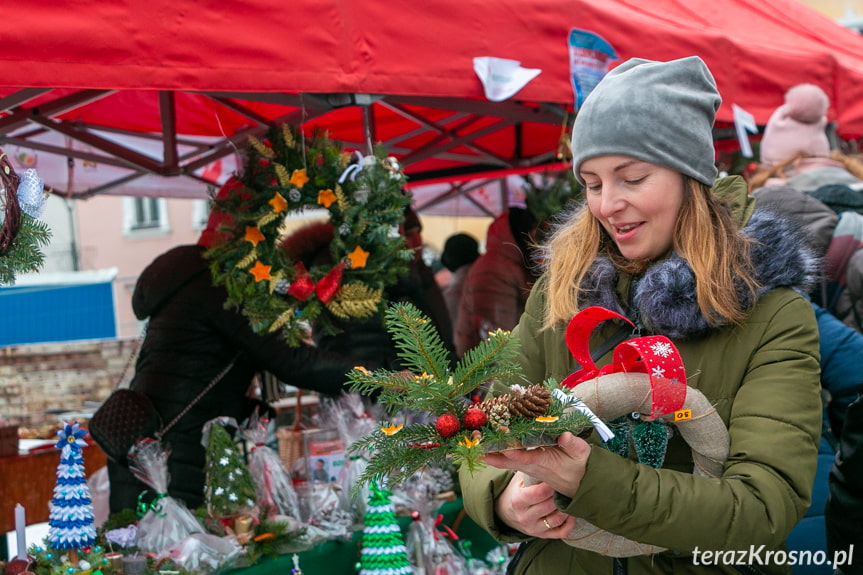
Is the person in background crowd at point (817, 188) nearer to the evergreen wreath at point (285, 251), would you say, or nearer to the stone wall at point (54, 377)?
the evergreen wreath at point (285, 251)

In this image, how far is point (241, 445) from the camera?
11.6ft

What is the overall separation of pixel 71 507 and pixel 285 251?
3.56 feet

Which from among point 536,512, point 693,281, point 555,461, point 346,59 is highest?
point 346,59

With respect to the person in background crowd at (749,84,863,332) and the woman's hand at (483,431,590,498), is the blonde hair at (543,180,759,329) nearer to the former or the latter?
the woman's hand at (483,431,590,498)

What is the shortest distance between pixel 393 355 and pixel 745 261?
2.26 metres

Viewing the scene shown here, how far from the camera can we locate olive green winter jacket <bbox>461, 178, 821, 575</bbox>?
4.41ft

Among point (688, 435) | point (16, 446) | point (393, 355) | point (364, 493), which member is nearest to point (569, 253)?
point (688, 435)

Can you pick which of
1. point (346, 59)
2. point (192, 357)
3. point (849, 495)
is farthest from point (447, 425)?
point (192, 357)

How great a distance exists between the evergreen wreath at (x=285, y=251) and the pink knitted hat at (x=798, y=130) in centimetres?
187

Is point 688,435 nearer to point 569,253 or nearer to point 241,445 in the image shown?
point 569,253

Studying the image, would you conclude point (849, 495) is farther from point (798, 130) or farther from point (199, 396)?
point (798, 130)

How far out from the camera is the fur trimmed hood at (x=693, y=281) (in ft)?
5.01

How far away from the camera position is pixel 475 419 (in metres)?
1.22

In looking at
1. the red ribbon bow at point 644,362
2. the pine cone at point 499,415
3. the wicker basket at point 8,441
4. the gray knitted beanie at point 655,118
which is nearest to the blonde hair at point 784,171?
the gray knitted beanie at point 655,118
